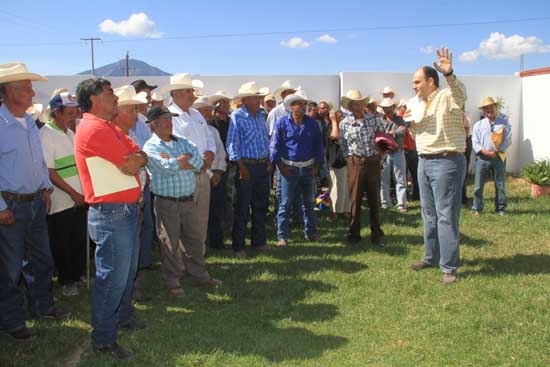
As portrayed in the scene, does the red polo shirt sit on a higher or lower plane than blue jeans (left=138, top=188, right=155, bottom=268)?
higher

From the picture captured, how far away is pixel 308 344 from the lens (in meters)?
4.08

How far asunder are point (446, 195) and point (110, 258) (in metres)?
3.67

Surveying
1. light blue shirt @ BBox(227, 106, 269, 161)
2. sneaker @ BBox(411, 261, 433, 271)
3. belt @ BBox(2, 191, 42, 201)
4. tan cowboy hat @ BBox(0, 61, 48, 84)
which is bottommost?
sneaker @ BBox(411, 261, 433, 271)

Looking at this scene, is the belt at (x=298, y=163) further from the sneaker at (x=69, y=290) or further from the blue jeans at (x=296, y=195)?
the sneaker at (x=69, y=290)

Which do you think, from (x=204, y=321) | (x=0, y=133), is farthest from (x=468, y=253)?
(x=0, y=133)

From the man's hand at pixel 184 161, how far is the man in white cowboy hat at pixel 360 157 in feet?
9.36

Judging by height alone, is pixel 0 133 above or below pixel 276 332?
above

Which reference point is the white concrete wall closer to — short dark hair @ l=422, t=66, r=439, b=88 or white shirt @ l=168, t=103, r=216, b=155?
short dark hair @ l=422, t=66, r=439, b=88

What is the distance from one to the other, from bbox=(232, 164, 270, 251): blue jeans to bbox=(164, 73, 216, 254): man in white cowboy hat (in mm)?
1137

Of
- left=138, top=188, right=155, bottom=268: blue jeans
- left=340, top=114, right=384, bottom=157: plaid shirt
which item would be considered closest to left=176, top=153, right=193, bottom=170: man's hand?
left=138, top=188, right=155, bottom=268: blue jeans

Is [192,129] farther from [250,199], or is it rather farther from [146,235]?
[250,199]

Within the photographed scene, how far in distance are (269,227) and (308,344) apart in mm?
4285

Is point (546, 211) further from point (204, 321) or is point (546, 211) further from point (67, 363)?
point (67, 363)

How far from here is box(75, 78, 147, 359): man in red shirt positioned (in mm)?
3545
